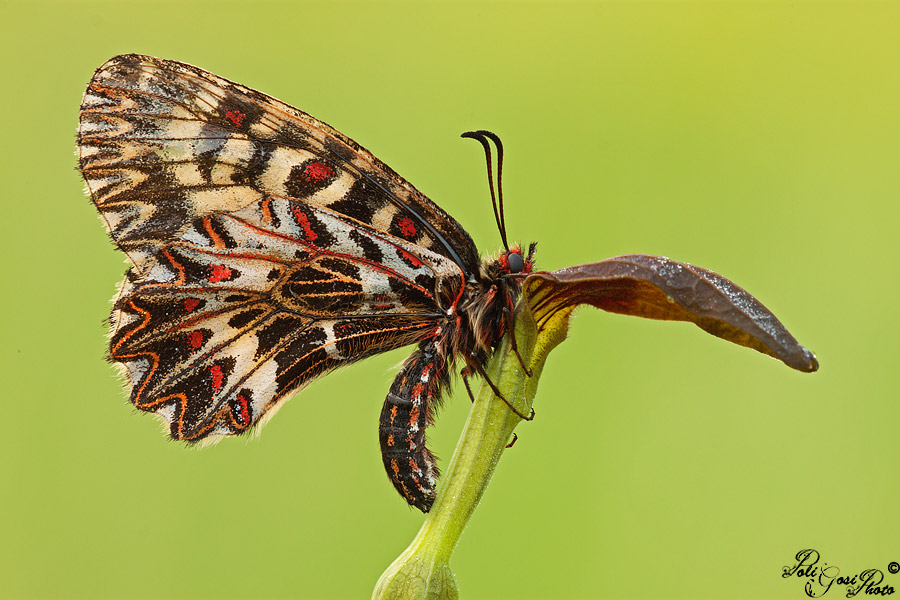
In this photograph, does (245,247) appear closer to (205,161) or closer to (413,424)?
(205,161)

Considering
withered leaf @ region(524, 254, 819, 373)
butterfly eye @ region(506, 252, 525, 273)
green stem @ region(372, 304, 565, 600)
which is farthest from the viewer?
butterfly eye @ region(506, 252, 525, 273)

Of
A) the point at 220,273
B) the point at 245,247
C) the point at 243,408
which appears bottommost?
the point at 243,408

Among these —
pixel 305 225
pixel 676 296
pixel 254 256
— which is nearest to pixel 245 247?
pixel 254 256

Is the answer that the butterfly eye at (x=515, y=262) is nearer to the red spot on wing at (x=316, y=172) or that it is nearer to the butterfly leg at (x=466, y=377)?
the butterfly leg at (x=466, y=377)

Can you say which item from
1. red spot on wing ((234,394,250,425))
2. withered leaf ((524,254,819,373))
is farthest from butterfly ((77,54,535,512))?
withered leaf ((524,254,819,373))

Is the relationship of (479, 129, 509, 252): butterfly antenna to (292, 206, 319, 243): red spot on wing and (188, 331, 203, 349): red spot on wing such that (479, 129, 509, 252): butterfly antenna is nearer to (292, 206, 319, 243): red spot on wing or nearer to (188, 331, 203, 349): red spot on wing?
(292, 206, 319, 243): red spot on wing

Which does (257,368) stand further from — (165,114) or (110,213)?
(165,114)
